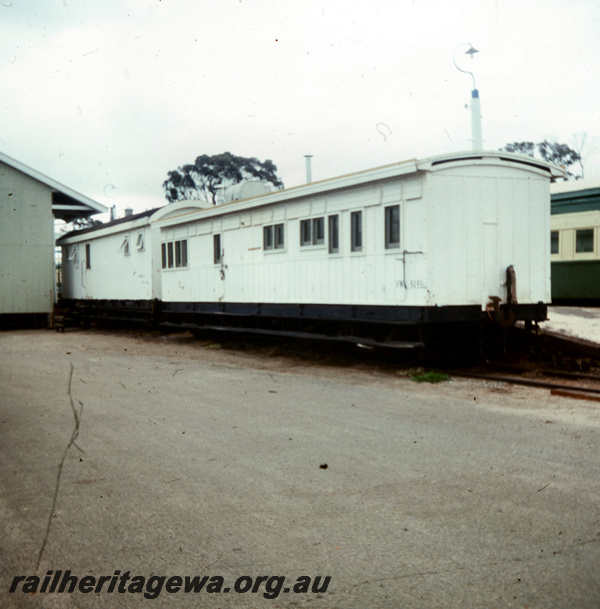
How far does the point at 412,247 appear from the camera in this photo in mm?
10234

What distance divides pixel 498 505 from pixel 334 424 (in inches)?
108

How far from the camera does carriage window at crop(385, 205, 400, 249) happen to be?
1057 cm

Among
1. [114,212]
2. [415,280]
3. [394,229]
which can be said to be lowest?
[415,280]

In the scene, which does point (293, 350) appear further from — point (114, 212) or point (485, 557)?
point (114, 212)

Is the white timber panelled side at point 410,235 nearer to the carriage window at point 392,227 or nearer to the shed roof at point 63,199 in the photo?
the carriage window at point 392,227

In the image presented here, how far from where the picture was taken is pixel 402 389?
916 centimetres

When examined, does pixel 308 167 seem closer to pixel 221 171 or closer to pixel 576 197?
pixel 576 197


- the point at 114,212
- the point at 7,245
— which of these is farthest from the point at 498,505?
the point at 114,212

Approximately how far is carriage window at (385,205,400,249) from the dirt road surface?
2.99 meters

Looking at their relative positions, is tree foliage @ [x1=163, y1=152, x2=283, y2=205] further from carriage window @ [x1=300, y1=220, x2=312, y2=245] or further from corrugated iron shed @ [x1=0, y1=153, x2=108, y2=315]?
carriage window @ [x1=300, y1=220, x2=312, y2=245]

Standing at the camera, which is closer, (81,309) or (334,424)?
(334,424)

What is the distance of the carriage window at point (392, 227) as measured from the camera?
10.6 metres

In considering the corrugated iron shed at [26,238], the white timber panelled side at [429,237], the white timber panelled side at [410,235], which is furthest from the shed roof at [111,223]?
the white timber panelled side at [429,237]
